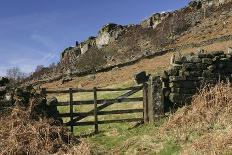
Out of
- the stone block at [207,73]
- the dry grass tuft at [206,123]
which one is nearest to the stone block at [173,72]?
the stone block at [207,73]

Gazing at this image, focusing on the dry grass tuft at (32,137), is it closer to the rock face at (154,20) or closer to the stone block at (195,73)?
the stone block at (195,73)

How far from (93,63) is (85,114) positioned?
47421 mm

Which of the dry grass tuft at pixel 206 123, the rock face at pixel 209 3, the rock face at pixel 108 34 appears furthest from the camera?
the rock face at pixel 108 34

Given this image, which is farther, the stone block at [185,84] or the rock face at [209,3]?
the rock face at [209,3]

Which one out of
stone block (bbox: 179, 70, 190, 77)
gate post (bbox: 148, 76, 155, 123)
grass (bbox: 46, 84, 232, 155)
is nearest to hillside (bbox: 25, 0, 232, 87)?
stone block (bbox: 179, 70, 190, 77)

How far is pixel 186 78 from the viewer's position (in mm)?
19453

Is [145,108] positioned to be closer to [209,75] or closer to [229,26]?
[209,75]

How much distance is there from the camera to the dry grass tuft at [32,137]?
14681 mm

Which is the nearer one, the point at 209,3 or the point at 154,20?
the point at 209,3

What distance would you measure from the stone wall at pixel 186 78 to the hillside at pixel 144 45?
1625 centimetres

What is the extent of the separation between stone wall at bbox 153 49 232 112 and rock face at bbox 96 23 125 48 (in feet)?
300

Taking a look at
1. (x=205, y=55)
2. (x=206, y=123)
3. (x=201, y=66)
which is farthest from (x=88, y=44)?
(x=206, y=123)

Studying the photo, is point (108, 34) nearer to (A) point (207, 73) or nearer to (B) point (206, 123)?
(A) point (207, 73)

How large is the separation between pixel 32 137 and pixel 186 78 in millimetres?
6897
